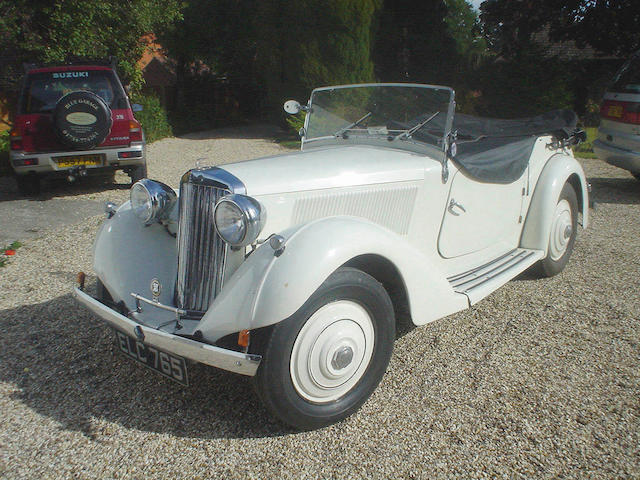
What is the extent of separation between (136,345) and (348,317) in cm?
109

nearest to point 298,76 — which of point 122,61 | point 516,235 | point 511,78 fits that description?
point 122,61

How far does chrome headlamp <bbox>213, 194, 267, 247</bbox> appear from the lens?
94.7 inches

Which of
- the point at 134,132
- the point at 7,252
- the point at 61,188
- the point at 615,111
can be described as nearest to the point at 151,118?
the point at 61,188

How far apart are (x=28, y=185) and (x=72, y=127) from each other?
1478 millimetres

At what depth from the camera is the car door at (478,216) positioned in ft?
11.5

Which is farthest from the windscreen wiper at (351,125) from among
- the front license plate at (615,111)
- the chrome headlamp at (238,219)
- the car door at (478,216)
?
the front license plate at (615,111)

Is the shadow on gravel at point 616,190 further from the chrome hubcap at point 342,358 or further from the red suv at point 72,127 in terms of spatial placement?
the red suv at point 72,127

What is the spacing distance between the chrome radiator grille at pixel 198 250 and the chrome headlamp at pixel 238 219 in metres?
0.17

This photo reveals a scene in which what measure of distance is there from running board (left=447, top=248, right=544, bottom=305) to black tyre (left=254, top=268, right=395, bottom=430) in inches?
31.8

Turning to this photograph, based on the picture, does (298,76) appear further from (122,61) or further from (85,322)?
(85,322)

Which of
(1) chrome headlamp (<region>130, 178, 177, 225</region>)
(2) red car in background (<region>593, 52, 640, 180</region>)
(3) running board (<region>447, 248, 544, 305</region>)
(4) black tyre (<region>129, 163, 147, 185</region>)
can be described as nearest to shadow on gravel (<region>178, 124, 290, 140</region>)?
(4) black tyre (<region>129, 163, 147, 185</region>)

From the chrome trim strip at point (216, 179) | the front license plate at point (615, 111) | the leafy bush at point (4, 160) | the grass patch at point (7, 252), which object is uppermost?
the front license plate at point (615, 111)

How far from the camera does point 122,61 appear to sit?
1367cm

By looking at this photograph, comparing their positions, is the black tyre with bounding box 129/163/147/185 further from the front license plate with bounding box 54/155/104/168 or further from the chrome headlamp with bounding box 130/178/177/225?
the chrome headlamp with bounding box 130/178/177/225
